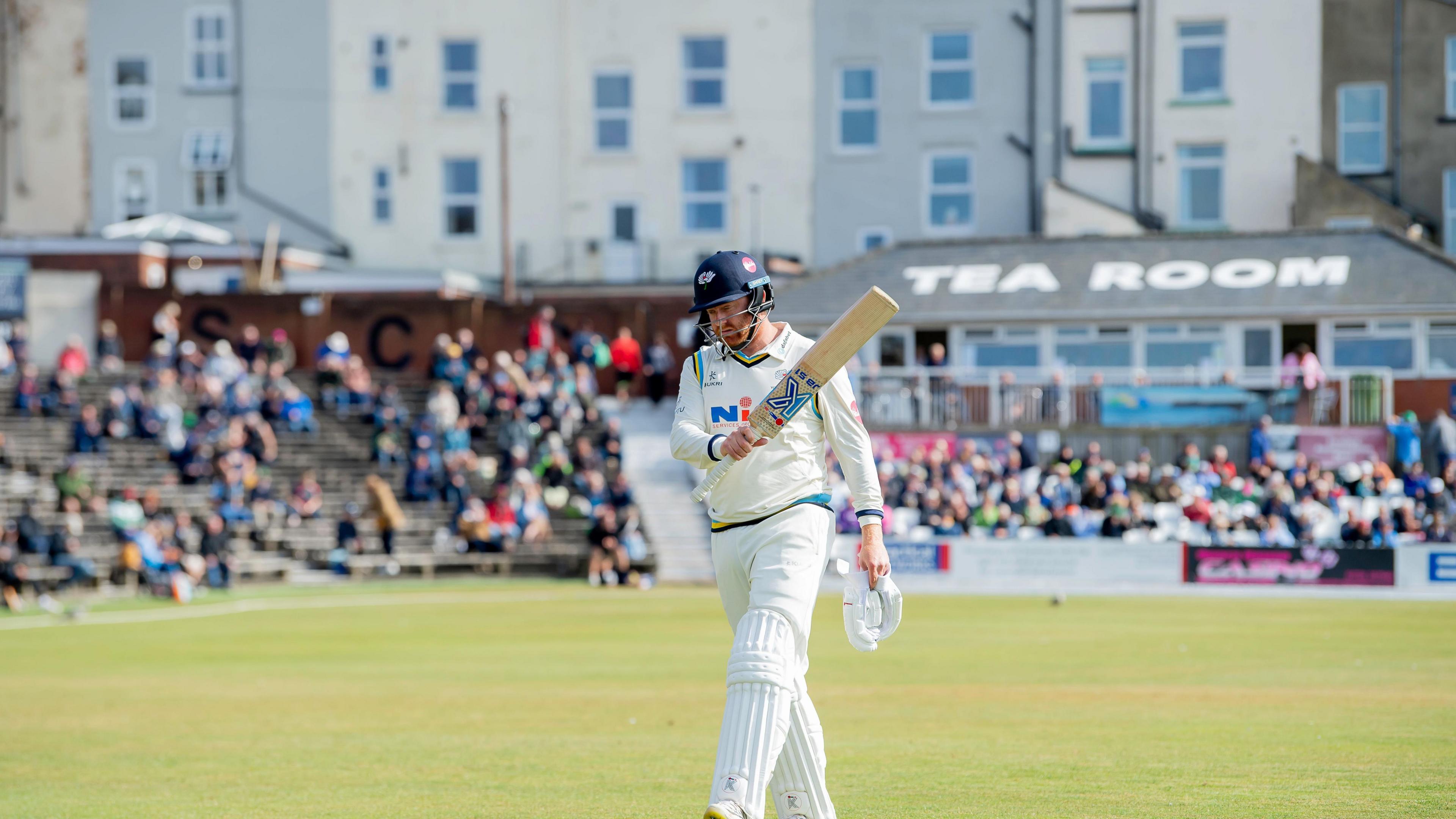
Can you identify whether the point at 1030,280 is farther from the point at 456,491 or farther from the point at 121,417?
the point at 121,417

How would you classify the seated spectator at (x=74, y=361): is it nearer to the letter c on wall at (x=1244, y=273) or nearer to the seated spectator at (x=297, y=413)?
the seated spectator at (x=297, y=413)

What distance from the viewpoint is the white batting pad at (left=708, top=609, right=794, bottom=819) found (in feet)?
18.3

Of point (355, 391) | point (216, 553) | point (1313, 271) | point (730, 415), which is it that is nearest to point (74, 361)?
point (355, 391)

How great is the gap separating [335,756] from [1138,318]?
2655 centimetres

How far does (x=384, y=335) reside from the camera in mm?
36875

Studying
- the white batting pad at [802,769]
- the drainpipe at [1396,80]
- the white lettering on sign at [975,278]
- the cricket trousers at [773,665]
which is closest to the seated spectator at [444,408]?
the white lettering on sign at [975,278]

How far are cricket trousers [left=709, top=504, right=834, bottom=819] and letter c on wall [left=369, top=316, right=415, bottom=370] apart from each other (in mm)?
31458

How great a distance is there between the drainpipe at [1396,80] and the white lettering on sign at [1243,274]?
673cm

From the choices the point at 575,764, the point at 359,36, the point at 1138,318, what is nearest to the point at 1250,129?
the point at 1138,318

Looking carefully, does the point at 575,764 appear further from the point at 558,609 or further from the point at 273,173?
the point at 273,173

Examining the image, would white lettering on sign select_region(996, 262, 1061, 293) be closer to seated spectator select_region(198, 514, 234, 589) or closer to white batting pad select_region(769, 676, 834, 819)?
seated spectator select_region(198, 514, 234, 589)

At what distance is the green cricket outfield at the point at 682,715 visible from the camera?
742 cm

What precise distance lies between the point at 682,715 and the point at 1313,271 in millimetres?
25913

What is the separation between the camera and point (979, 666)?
46.5 feet
